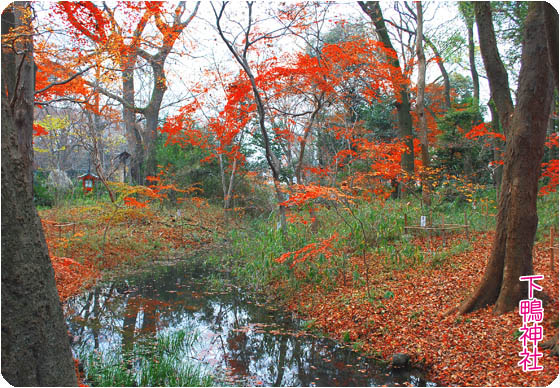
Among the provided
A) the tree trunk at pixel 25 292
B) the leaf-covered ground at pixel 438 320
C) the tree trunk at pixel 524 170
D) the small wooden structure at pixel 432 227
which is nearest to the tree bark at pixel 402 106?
the small wooden structure at pixel 432 227

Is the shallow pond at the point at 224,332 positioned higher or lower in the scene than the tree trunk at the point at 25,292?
lower

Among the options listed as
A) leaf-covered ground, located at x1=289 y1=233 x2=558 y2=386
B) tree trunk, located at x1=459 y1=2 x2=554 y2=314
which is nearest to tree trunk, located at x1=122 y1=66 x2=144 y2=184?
leaf-covered ground, located at x1=289 y1=233 x2=558 y2=386

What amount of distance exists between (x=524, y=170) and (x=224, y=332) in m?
4.34

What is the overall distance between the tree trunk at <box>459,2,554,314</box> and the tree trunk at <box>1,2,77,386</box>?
14.0ft

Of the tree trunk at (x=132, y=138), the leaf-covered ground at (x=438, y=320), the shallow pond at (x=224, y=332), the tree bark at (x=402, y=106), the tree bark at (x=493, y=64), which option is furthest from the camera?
the tree trunk at (x=132, y=138)

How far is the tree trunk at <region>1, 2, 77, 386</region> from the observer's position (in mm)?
2754

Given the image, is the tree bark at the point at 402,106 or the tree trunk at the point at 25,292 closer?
the tree trunk at the point at 25,292

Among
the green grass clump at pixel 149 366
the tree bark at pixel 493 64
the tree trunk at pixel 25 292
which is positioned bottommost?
the green grass clump at pixel 149 366

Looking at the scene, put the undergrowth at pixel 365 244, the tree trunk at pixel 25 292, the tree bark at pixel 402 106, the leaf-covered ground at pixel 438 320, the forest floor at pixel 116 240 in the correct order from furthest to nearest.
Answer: the tree bark at pixel 402 106
the forest floor at pixel 116 240
the undergrowth at pixel 365 244
the leaf-covered ground at pixel 438 320
the tree trunk at pixel 25 292

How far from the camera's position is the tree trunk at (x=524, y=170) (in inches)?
150

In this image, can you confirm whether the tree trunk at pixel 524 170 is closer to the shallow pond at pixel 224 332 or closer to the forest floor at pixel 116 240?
the shallow pond at pixel 224 332

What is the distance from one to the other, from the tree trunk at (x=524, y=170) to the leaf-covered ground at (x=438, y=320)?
348 millimetres

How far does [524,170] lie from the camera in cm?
396

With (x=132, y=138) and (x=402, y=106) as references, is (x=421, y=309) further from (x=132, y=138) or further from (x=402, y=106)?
(x=132, y=138)
